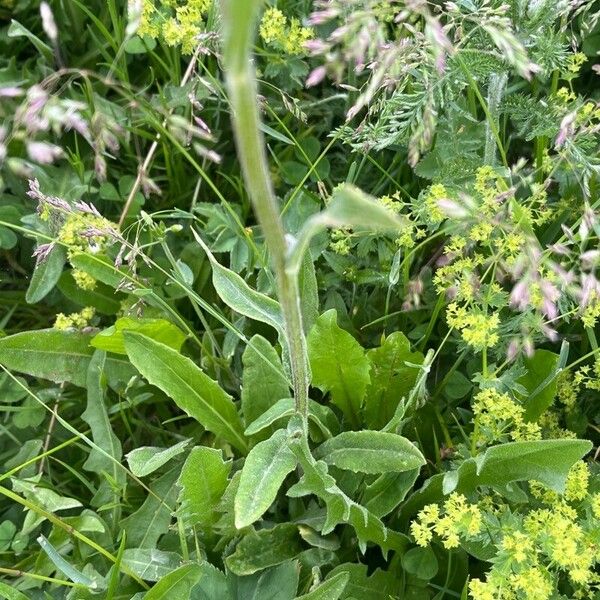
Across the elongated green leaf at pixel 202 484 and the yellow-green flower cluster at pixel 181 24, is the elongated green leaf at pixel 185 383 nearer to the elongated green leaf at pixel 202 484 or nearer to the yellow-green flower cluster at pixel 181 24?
the elongated green leaf at pixel 202 484

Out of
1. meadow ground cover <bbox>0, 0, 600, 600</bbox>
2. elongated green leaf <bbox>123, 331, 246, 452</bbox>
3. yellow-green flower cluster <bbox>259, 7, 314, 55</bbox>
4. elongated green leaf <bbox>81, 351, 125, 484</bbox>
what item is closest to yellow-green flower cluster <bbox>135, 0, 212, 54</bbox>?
meadow ground cover <bbox>0, 0, 600, 600</bbox>

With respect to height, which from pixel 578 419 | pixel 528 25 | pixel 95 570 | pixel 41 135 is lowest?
pixel 95 570

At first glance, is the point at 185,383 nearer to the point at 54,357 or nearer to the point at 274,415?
the point at 274,415

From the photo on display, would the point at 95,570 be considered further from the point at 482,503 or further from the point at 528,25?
the point at 528,25

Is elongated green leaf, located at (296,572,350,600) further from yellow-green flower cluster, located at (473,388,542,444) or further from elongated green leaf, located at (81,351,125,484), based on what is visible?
elongated green leaf, located at (81,351,125,484)

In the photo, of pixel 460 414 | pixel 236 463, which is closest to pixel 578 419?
pixel 460 414

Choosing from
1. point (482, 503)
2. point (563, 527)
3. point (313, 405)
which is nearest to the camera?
point (563, 527)

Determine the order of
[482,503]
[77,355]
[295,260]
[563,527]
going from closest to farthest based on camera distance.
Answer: [295,260]
[563,527]
[482,503]
[77,355]

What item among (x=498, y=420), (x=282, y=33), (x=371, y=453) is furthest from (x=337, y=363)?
(x=282, y=33)
